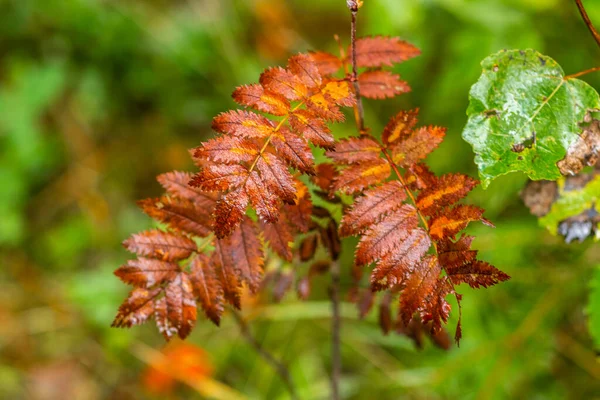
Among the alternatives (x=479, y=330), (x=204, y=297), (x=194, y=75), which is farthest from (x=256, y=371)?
(x=194, y=75)

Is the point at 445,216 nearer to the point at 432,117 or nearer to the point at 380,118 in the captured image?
the point at 432,117

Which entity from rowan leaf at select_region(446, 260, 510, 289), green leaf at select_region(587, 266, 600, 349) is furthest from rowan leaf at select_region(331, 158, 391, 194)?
green leaf at select_region(587, 266, 600, 349)

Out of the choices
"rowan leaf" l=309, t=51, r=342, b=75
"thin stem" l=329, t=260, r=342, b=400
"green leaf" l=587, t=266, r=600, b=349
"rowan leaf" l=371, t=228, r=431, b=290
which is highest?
"rowan leaf" l=309, t=51, r=342, b=75

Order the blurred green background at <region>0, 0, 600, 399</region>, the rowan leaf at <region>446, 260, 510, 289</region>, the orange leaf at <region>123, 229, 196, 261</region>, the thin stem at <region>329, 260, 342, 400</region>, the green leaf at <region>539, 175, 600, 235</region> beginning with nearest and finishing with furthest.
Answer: the rowan leaf at <region>446, 260, 510, 289</region> < the orange leaf at <region>123, 229, 196, 261</region> < the green leaf at <region>539, 175, 600, 235</region> < the thin stem at <region>329, 260, 342, 400</region> < the blurred green background at <region>0, 0, 600, 399</region>

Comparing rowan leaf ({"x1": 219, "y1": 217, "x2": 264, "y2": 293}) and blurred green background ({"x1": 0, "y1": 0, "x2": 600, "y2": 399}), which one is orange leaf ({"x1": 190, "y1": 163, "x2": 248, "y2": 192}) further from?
blurred green background ({"x1": 0, "y1": 0, "x2": 600, "y2": 399})

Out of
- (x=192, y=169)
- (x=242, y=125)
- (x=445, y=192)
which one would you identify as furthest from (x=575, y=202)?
(x=192, y=169)

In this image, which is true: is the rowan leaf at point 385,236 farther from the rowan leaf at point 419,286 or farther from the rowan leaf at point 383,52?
the rowan leaf at point 383,52

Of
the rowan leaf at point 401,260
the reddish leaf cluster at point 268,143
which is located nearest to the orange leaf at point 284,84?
the reddish leaf cluster at point 268,143

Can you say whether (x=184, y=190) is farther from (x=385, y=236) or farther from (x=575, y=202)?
(x=575, y=202)
